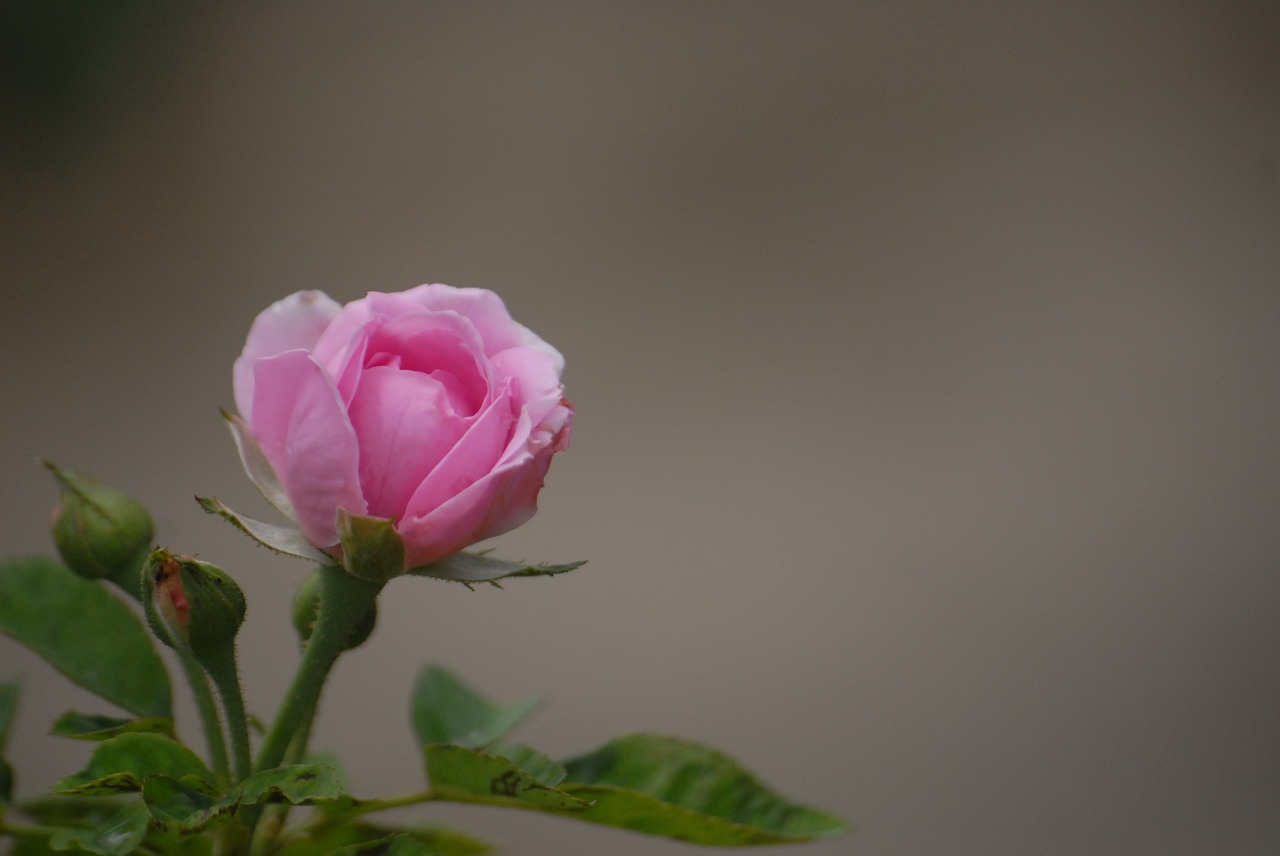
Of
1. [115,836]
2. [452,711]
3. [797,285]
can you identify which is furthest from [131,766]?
[797,285]

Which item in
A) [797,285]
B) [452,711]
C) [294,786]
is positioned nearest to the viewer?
[294,786]

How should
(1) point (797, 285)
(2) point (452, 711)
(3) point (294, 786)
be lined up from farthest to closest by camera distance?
(1) point (797, 285) < (2) point (452, 711) < (3) point (294, 786)

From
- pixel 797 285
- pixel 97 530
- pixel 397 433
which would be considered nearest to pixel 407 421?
pixel 397 433

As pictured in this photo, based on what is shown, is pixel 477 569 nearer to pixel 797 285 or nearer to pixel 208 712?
pixel 208 712

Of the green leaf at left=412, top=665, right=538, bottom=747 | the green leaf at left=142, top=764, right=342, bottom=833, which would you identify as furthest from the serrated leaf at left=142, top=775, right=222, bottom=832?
the green leaf at left=412, top=665, right=538, bottom=747

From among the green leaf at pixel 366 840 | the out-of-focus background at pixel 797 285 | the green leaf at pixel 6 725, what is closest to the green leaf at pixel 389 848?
the green leaf at pixel 366 840

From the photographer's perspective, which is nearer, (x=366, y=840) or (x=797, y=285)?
(x=366, y=840)

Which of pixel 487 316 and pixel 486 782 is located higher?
pixel 487 316
